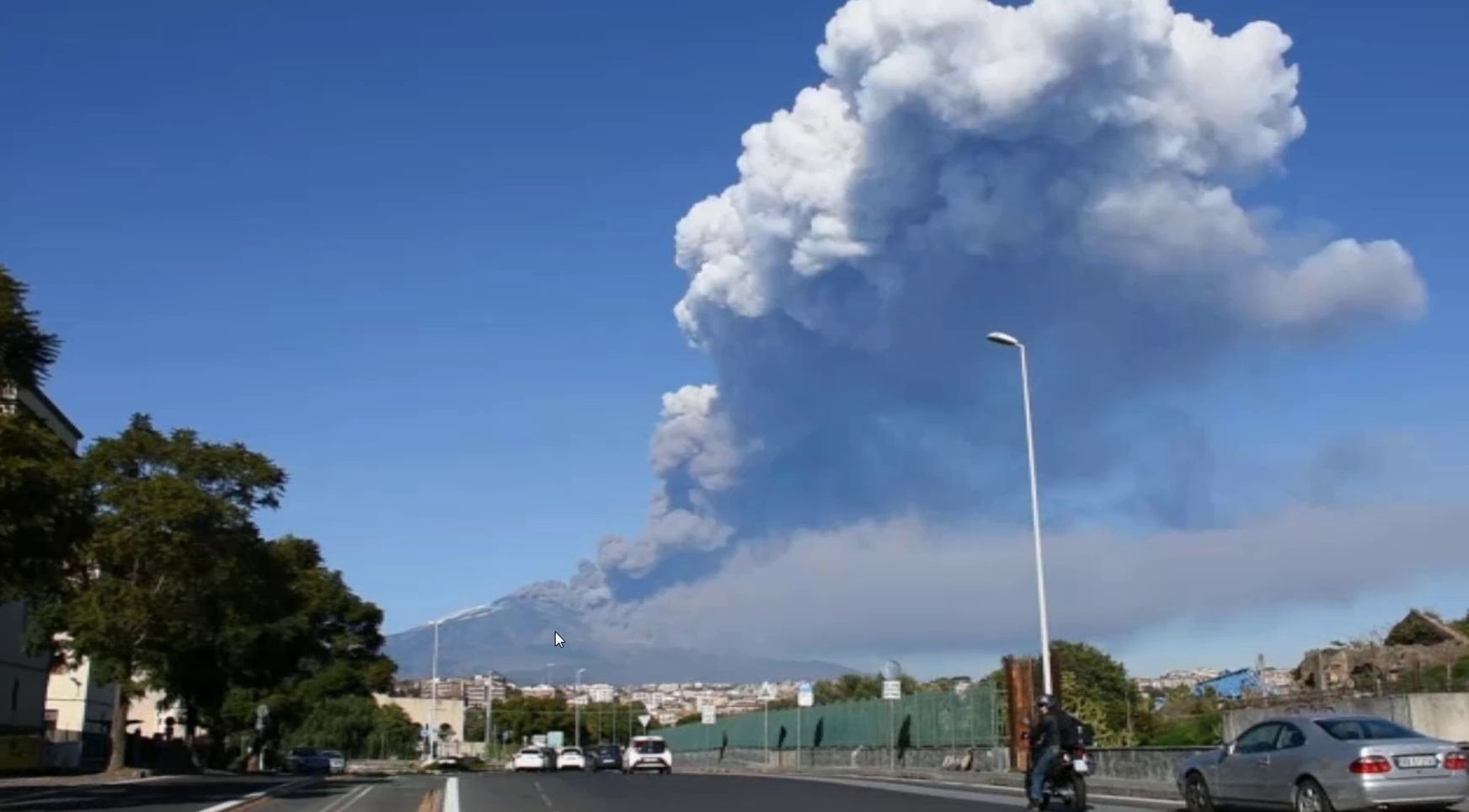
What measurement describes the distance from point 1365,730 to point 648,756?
39.9m

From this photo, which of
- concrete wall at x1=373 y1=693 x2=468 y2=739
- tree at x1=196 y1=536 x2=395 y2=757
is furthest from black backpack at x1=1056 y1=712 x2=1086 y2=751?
concrete wall at x1=373 y1=693 x2=468 y2=739

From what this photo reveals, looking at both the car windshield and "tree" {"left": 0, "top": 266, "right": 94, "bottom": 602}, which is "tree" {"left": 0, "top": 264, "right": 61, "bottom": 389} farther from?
the car windshield

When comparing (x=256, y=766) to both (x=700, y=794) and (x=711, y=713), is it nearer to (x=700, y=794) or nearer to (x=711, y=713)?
(x=711, y=713)

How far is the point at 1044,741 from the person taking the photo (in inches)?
803

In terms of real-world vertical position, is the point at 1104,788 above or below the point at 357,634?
below

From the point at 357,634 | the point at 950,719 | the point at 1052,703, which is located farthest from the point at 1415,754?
the point at 357,634

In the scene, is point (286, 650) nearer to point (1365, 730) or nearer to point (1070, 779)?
point (1070, 779)

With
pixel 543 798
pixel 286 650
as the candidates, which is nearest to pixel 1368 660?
pixel 543 798

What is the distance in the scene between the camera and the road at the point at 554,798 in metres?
24.4

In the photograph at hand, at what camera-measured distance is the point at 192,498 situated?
46.9 m

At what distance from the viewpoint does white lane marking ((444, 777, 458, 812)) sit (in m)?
25.9

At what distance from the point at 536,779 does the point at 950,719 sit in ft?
41.1

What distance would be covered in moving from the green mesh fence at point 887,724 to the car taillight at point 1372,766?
22815mm

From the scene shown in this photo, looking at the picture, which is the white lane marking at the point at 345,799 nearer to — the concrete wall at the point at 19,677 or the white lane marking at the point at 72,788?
the white lane marking at the point at 72,788
